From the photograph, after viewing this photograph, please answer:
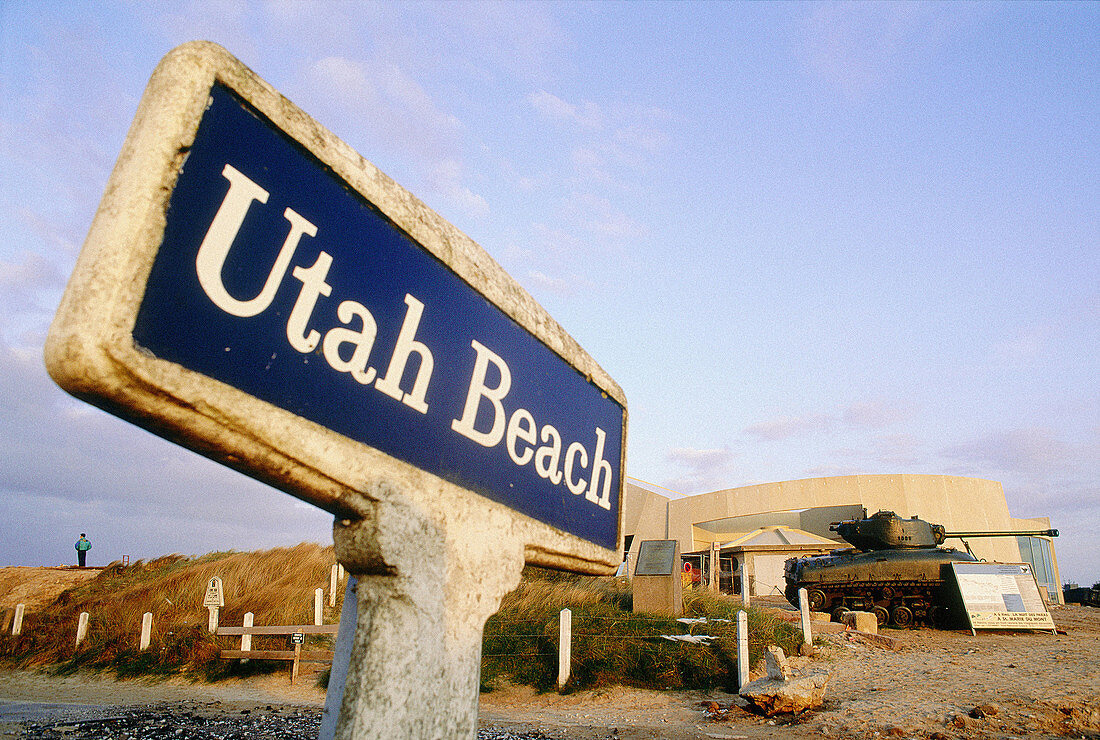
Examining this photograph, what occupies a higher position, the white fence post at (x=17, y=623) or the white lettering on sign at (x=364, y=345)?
the white lettering on sign at (x=364, y=345)

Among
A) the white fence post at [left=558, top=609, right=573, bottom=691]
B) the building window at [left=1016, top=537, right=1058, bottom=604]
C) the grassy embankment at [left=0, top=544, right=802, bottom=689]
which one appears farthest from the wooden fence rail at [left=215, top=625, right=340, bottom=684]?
the building window at [left=1016, top=537, right=1058, bottom=604]

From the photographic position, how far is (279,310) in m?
0.94

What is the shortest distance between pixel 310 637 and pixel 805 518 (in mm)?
25176

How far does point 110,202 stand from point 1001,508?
113 feet

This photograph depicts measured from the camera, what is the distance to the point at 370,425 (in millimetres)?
1056

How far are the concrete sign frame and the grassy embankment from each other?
26.8 feet

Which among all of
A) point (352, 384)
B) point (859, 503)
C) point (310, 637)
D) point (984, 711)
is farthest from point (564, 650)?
point (859, 503)

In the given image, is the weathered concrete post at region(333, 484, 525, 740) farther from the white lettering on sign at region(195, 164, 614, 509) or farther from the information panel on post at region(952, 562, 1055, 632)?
the information panel on post at region(952, 562, 1055, 632)

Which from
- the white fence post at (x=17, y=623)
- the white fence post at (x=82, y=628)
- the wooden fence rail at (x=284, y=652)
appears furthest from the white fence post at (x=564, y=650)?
the white fence post at (x=17, y=623)

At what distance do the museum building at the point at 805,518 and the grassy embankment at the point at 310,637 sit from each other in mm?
11159

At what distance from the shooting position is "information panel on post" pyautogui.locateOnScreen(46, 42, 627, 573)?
2.58ft

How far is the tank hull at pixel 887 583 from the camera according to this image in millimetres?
12961

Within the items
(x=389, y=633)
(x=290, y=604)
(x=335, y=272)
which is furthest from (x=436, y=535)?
(x=290, y=604)

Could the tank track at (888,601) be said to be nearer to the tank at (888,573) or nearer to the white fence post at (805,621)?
the tank at (888,573)
